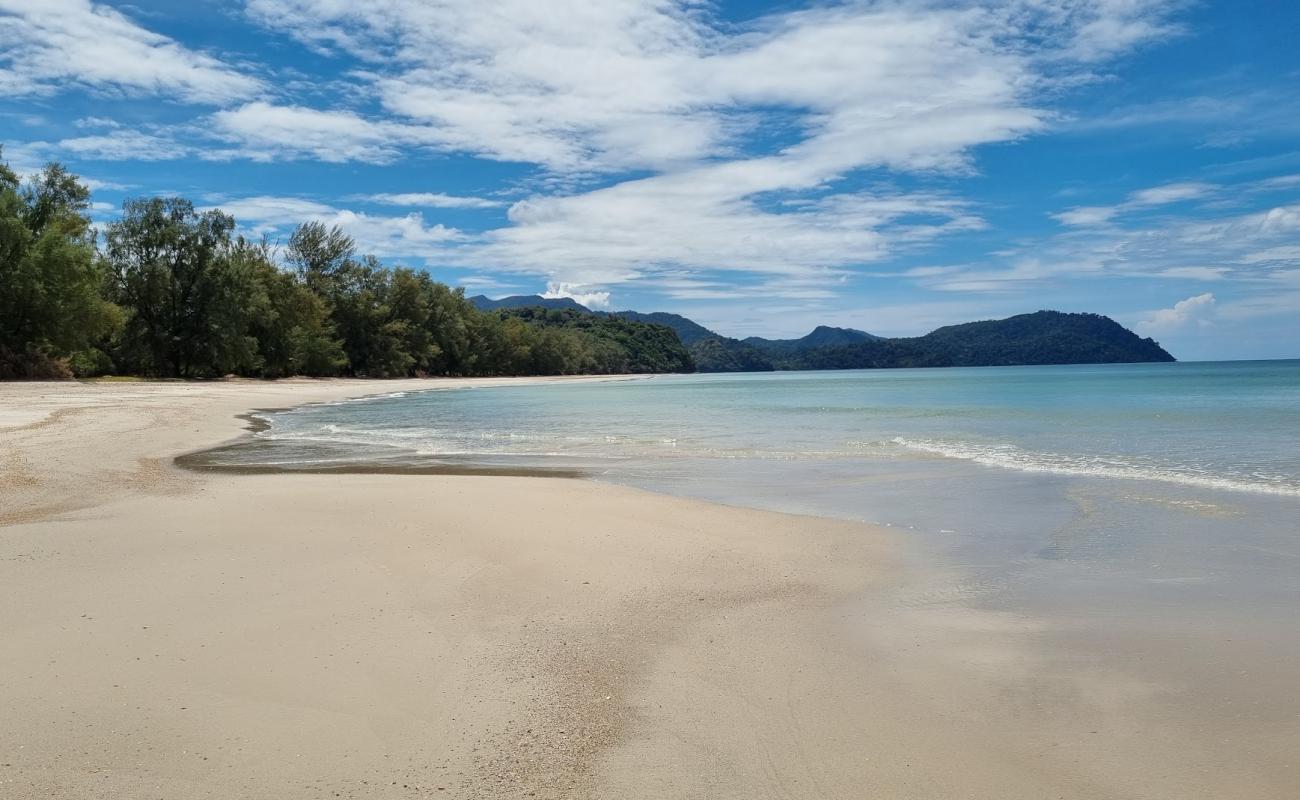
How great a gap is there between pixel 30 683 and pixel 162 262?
203 ft

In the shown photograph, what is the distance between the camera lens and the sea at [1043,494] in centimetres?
518

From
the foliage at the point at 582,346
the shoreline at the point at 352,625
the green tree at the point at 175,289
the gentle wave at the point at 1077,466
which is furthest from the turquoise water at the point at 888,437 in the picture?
the foliage at the point at 582,346

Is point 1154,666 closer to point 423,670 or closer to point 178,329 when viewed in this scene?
point 423,670

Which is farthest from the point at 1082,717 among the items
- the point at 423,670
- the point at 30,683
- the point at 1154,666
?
the point at 30,683

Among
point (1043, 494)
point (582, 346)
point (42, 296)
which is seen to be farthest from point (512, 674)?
point (582, 346)

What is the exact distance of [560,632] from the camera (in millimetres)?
5254

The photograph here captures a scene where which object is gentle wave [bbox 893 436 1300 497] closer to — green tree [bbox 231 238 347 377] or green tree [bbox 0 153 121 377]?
green tree [bbox 0 153 121 377]

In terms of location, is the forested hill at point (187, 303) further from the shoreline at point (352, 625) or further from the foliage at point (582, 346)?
the shoreline at point (352, 625)

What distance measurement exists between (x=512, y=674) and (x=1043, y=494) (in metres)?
9.17

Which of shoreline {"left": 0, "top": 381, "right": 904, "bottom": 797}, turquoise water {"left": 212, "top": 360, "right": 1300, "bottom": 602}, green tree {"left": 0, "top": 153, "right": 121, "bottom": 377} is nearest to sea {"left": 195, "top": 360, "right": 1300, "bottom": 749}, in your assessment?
turquoise water {"left": 212, "top": 360, "right": 1300, "bottom": 602}

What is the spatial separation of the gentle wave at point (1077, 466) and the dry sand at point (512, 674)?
662 cm

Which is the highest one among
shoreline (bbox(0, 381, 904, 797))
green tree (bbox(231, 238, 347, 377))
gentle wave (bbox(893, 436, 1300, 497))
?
green tree (bbox(231, 238, 347, 377))

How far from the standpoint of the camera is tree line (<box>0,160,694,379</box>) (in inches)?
1688

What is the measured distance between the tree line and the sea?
1033 inches
